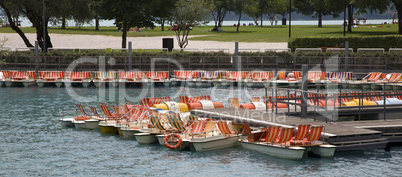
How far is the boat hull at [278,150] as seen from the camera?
79.8 ft

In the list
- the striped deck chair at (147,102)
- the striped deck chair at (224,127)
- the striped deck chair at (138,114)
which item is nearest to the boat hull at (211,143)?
the striped deck chair at (224,127)

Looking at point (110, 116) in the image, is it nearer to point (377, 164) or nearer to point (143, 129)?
point (143, 129)

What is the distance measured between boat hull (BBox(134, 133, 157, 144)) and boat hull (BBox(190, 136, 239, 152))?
2.80 metres

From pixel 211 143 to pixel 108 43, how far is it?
72.2m

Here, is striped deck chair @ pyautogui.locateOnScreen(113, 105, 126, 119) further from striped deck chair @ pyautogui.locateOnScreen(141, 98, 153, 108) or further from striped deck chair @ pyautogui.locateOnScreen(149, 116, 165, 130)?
striped deck chair @ pyautogui.locateOnScreen(149, 116, 165, 130)

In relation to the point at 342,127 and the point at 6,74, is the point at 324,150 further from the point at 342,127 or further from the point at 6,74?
the point at 6,74

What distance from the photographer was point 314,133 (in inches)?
960

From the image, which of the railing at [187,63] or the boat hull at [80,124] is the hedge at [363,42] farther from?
the boat hull at [80,124]

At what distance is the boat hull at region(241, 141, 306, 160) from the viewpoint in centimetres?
2431

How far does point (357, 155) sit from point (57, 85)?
3656cm

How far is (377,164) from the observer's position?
80.8 ft

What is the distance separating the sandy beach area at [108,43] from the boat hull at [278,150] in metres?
58.2

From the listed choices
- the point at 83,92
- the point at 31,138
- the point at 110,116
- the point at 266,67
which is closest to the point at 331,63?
the point at 266,67

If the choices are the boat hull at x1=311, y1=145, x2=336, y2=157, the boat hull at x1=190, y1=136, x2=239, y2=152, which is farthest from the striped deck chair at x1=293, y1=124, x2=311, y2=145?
the boat hull at x1=190, y1=136, x2=239, y2=152
